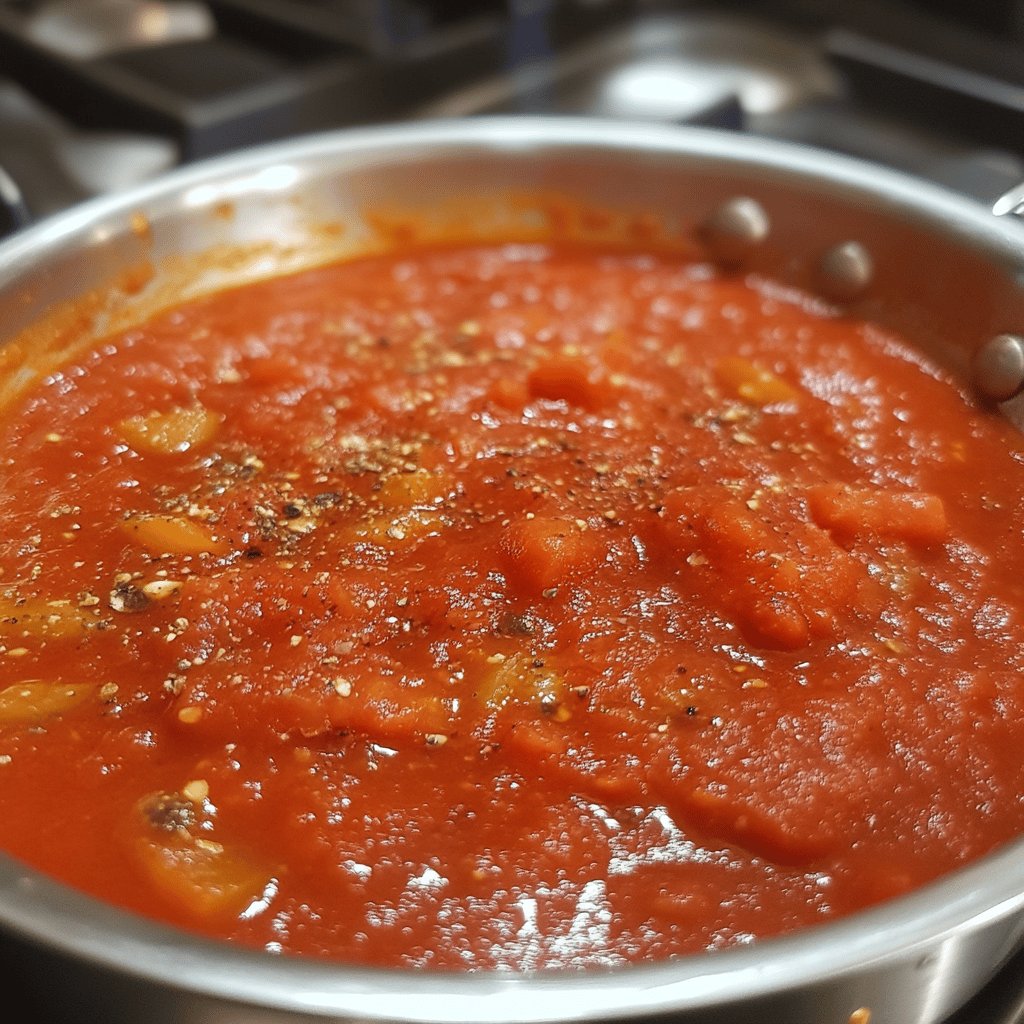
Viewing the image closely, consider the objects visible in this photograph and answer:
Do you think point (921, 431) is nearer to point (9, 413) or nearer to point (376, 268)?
point (376, 268)

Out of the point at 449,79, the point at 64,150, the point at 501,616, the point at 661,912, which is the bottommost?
the point at 661,912

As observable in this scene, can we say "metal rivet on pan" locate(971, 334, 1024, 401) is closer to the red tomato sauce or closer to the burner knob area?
the red tomato sauce

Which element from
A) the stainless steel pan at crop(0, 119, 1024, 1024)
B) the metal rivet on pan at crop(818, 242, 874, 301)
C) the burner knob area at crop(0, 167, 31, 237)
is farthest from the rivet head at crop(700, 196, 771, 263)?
the burner knob area at crop(0, 167, 31, 237)

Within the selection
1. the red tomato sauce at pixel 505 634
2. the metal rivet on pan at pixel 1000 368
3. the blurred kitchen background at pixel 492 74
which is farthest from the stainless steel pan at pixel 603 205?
the blurred kitchen background at pixel 492 74

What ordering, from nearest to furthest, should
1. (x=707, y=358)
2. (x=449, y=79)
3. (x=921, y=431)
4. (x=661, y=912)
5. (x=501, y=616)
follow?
(x=661, y=912)
(x=501, y=616)
(x=921, y=431)
(x=707, y=358)
(x=449, y=79)

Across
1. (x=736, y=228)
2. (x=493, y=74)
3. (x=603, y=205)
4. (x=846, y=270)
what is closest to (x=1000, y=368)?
(x=846, y=270)

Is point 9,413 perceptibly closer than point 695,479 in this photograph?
No

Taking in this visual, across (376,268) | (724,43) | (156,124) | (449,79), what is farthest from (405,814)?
(724,43)
